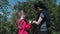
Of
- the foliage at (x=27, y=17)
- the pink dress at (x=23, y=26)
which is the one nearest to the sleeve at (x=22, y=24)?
the pink dress at (x=23, y=26)

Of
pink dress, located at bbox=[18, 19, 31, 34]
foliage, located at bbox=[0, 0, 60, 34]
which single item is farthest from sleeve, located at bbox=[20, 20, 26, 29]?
foliage, located at bbox=[0, 0, 60, 34]

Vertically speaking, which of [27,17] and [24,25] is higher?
[27,17]

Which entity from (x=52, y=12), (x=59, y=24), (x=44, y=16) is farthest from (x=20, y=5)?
(x=44, y=16)

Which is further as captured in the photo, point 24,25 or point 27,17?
point 27,17

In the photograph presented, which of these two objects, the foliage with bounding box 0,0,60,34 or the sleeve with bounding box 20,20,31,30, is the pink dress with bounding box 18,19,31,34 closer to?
the sleeve with bounding box 20,20,31,30

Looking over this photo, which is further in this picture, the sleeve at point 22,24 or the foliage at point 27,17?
the foliage at point 27,17

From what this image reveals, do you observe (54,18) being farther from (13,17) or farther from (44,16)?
(44,16)

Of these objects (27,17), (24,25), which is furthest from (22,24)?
(27,17)

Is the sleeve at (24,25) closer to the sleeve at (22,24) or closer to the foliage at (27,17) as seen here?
the sleeve at (22,24)

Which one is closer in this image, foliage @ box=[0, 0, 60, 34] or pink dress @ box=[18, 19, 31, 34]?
pink dress @ box=[18, 19, 31, 34]

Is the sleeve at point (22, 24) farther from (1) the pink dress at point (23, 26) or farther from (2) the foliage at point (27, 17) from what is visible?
(2) the foliage at point (27, 17)

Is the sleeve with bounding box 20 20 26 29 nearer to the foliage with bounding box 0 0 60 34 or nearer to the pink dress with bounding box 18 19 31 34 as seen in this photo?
the pink dress with bounding box 18 19 31 34

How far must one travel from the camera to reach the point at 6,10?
25.9 feet

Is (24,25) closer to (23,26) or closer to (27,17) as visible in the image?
(23,26)
